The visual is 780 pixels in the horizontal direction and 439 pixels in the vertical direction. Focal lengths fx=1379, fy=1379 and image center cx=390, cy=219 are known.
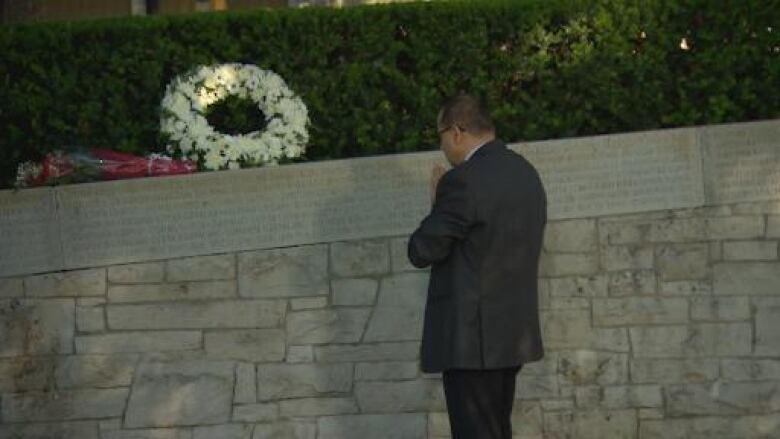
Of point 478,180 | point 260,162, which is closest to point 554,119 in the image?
point 260,162

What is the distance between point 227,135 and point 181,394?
141 centimetres

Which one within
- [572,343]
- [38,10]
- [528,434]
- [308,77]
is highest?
[38,10]

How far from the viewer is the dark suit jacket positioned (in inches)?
204

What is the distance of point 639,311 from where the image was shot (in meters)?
7.25

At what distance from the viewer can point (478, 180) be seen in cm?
517

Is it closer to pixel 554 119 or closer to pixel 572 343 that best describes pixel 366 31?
pixel 554 119

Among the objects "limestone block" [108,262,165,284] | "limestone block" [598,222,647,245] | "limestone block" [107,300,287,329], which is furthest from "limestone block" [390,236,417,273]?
"limestone block" [108,262,165,284]

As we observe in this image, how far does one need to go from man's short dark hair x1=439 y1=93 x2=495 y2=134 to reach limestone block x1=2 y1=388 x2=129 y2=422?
270 cm

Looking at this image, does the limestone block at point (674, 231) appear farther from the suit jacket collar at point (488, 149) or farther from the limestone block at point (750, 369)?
the suit jacket collar at point (488, 149)

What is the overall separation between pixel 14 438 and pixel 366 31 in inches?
112

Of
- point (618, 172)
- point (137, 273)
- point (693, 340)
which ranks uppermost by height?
point (618, 172)

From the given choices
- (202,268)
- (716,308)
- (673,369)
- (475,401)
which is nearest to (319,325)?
(202,268)

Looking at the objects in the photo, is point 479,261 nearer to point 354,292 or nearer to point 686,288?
point 354,292

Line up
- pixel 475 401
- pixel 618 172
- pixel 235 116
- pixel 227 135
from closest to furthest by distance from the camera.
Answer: pixel 475 401, pixel 618 172, pixel 227 135, pixel 235 116
